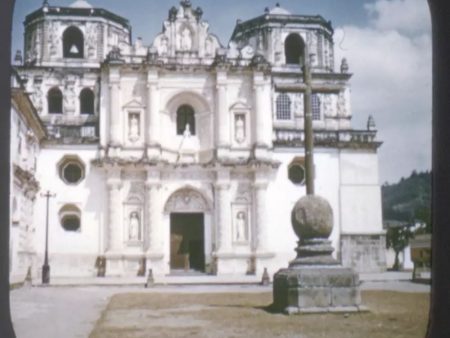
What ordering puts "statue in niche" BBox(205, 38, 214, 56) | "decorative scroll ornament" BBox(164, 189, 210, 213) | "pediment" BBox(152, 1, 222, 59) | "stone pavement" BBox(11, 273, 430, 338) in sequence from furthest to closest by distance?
"decorative scroll ornament" BBox(164, 189, 210, 213) < "statue in niche" BBox(205, 38, 214, 56) < "pediment" BBox(152, 1, 222, 59) < "stone pavement" BBox(11, 273, 430, 338)

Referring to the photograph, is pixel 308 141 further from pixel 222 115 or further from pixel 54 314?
pixel 222 115

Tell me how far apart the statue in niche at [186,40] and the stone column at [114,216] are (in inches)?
155

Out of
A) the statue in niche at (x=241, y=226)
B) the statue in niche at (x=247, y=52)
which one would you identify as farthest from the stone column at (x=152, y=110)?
the statue in niche at (x=241, y=226)

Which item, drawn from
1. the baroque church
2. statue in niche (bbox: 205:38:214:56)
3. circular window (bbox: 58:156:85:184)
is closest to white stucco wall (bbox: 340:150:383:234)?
the baroque church

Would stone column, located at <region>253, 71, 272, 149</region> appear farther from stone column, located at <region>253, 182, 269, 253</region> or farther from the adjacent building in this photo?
the adjacent building

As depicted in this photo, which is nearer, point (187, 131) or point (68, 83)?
point (187, 131)

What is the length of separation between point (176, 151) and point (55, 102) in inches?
152

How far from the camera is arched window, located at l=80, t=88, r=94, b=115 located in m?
18.3

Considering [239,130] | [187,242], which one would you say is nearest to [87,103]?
[239,130]

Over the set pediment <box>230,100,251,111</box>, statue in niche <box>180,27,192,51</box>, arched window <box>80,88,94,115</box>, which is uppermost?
statue in niche <box>180,27,192,51</box>

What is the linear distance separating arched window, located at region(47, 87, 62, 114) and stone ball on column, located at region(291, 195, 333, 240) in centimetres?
1235

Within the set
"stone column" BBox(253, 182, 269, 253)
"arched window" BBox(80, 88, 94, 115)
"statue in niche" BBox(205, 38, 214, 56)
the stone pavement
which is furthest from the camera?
"arched window" BBox(80, 88, 94, 115)

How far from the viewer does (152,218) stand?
17.2 m

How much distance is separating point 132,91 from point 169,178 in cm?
258
